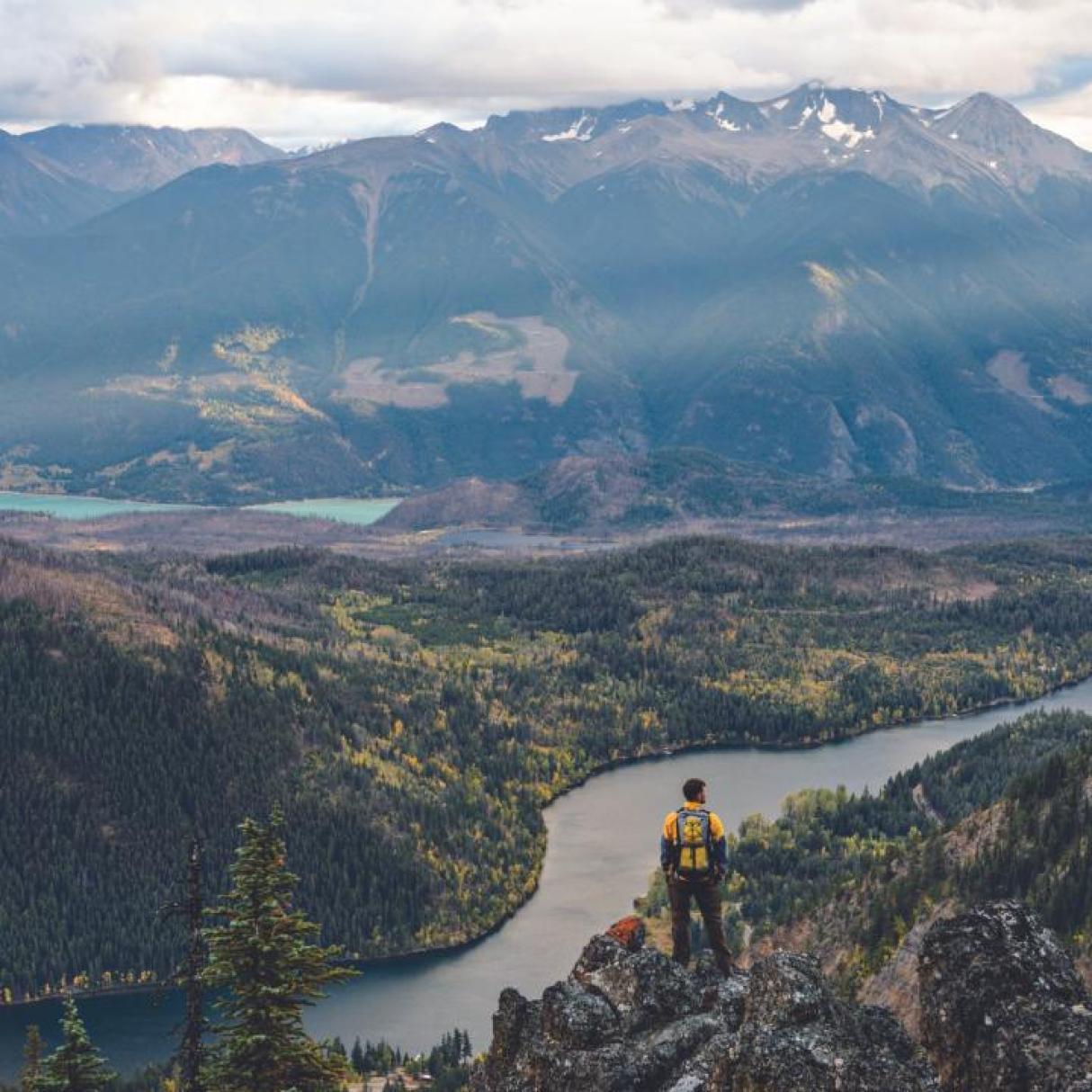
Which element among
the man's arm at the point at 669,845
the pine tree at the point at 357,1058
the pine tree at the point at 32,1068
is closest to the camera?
the man's arm at the point at 669,845

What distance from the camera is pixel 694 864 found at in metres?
70.3

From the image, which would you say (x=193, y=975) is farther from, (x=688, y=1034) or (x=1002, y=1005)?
(x=1002, y=1005)

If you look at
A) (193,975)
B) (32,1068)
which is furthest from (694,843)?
(32,1068)

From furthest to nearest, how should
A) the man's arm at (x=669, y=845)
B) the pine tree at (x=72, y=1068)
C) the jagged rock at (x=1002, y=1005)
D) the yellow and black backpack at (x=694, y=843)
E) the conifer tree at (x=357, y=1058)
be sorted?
the conifer tree at (x=357, y=1058) < the pine tree at (x=72, y=1068) < the man's arm at (x=669, y=845) < the yellow and black backpack at (x=694, y=843) < the jagged rock at (x=1002, y=1005)

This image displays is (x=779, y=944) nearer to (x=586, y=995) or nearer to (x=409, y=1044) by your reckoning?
(x=409, y=1044)

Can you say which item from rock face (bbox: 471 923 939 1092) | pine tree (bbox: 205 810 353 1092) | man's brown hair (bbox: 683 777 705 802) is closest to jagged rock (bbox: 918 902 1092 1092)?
rock face (bbox: 471 923 939 1092)

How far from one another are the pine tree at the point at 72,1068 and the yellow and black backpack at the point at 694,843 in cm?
4121

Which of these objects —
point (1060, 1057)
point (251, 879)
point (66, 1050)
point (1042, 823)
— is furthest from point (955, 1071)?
point (1042, 823)

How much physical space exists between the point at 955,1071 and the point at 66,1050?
56.3 m

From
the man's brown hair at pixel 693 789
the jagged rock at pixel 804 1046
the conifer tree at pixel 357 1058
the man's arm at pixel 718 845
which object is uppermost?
the man's brown hair at pixel 693 789

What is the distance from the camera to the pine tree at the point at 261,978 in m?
80.2

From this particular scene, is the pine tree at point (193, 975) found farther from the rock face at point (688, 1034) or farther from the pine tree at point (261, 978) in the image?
the rock face at point (688, 1034)

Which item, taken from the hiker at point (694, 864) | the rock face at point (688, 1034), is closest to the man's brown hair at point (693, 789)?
the hiker at point (694, 864)

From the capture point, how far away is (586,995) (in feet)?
216
